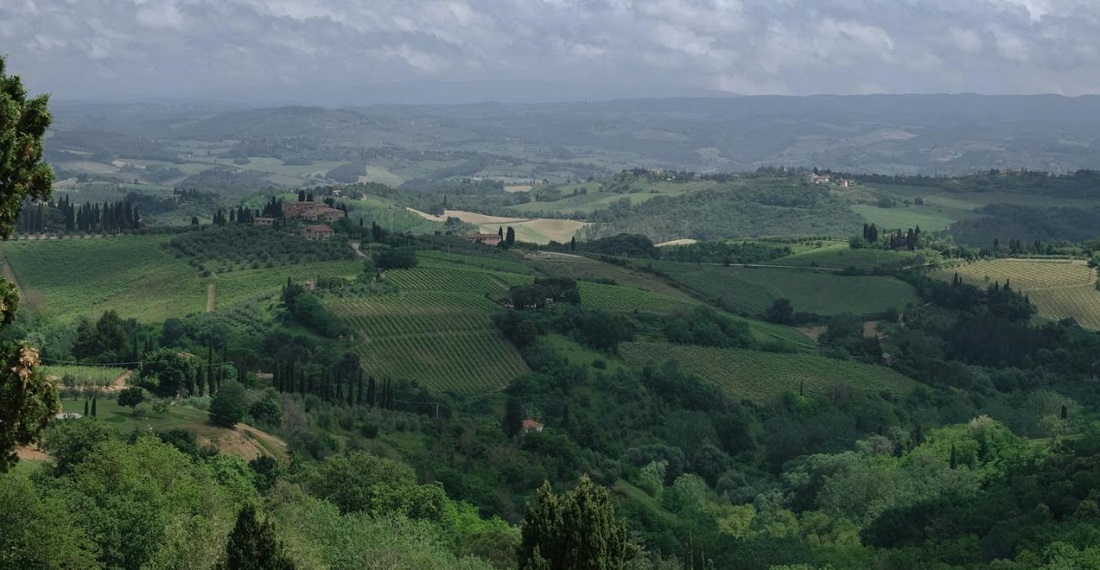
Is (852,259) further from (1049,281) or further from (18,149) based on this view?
(18,149)

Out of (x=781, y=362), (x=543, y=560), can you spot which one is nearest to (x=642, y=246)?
→ (x=781, y=362)

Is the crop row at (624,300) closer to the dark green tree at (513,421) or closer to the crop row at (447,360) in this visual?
the crop row at (447,360)

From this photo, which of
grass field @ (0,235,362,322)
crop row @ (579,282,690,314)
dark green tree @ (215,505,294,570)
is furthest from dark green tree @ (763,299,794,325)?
dark green tree @ (215,505,294,570)

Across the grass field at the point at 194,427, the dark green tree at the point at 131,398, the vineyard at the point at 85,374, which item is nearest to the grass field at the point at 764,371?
the vineyard at the point at 85,374

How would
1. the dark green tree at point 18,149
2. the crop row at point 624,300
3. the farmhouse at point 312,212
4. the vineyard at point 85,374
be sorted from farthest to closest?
the farmhouse at point 312,212 < the crop row at point 624,300 < the vineyard at point 85,374 < the dark green tree at point 18,149

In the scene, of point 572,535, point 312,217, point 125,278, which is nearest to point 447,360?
point 125,278
